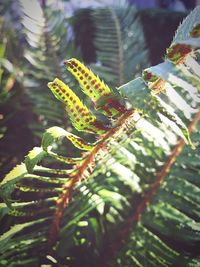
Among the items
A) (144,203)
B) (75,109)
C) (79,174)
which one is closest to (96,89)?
(75,109)

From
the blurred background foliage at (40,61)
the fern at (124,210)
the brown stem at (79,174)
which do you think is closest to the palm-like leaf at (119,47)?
the blurred background foliage at (40,61)

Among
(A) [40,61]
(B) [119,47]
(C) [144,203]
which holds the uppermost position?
(A) [40,61]

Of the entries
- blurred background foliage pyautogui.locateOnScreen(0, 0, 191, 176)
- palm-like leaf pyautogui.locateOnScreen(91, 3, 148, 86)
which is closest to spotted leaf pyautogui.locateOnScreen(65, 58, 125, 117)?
blurred background foliage pyautogui.locateOnScreen(0, 0, 191, 176)

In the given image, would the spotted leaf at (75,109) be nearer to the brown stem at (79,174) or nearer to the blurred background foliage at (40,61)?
the brown stem at (79,174)

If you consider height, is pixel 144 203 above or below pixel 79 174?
below

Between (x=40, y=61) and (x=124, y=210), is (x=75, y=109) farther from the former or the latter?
(x=40, y=61)

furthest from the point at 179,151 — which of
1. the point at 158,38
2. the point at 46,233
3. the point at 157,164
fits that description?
the point at 158,38
